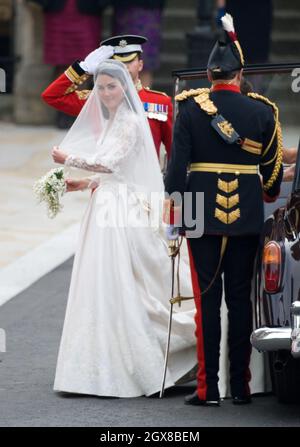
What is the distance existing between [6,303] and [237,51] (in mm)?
3884

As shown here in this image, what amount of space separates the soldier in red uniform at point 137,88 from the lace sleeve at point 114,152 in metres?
0.57

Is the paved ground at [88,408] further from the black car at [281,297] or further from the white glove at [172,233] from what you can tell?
the white glove at [172,233]

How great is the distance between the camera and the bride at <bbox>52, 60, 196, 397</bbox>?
7789 millimetres

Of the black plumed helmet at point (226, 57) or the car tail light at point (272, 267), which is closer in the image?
the car tail light at point (272, 267)

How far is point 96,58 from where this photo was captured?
27.9 feet

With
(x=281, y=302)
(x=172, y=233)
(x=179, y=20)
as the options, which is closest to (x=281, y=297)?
(x=281, y=302)

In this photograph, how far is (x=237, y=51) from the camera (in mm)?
7523

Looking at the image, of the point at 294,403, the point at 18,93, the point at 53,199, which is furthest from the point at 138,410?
the point at 18,93

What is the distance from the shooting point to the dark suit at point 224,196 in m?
7.49

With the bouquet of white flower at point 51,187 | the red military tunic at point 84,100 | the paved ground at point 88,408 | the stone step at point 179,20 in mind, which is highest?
the red military tunic at point 84,100

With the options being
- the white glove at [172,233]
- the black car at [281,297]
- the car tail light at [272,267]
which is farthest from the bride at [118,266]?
the car tail light at [272,267]

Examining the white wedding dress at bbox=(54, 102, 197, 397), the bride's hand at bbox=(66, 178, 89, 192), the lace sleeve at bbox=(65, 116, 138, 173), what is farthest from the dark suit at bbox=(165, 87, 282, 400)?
the bride's hand at bbox=(66, 178, 89, 192)

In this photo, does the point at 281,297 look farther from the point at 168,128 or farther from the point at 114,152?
the point at 168,128

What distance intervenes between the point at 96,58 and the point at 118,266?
1361 millimetres
